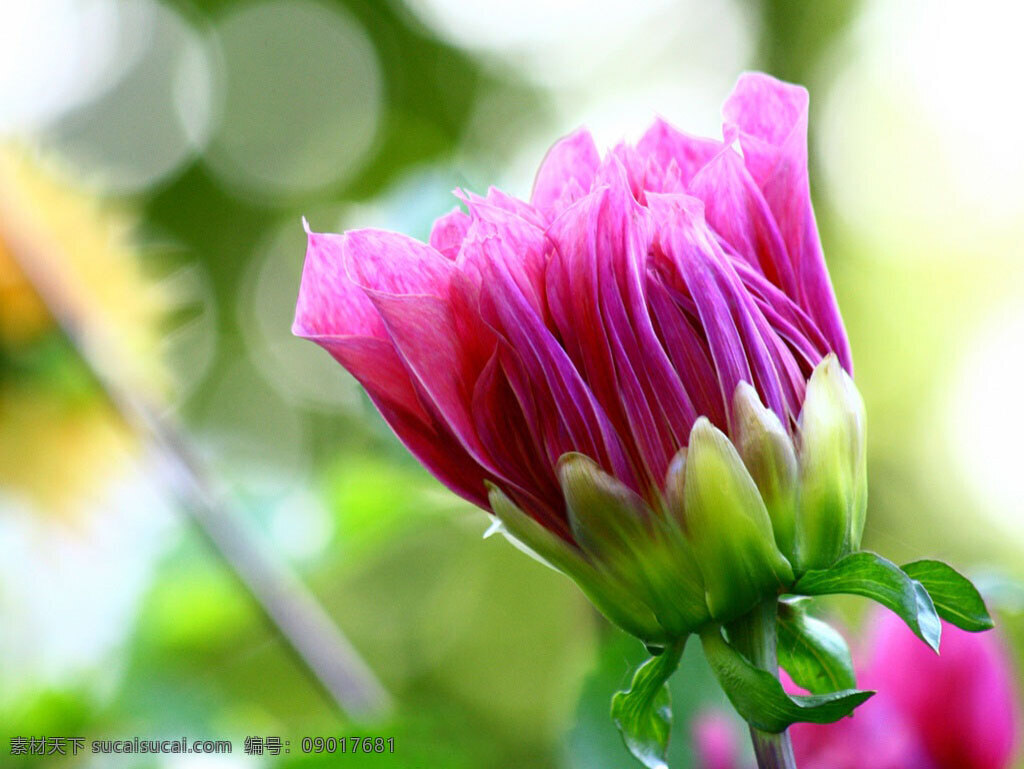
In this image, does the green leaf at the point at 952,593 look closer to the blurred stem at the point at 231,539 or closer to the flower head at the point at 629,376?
the flower head at the point at 629,376

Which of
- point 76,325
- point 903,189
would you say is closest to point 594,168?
point 76,325

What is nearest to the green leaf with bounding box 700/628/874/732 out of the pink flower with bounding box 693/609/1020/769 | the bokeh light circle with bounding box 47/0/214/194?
the pink flower with bounding box 693/609/1020/769

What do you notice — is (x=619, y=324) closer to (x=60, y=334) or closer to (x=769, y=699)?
(x=769, y=699)

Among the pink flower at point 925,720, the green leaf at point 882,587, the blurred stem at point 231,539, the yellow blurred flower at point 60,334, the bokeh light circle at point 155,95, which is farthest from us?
the bokeh light circle at point 155,95

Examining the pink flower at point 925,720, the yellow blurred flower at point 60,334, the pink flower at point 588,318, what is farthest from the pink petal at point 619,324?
the yellow blurred flower at point 60,334

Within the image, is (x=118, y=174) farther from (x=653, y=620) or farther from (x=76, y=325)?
(x=653, y=620)

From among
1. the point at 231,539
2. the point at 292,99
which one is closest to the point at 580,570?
the point at 231,539

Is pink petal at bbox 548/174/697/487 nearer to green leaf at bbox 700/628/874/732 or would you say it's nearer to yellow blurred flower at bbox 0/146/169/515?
green leaf at bbox 700/628/874/732
